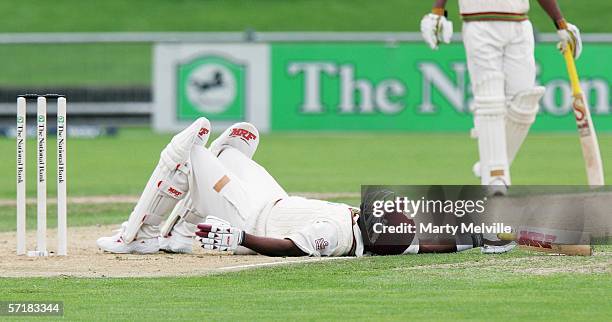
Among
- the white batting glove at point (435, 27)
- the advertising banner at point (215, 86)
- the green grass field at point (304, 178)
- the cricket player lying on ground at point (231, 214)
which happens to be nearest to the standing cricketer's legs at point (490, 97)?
the white batting glove at point (435, 27)

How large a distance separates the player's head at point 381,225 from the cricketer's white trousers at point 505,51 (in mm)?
2859

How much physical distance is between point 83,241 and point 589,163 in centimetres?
401

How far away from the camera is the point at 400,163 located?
1923 centimetres

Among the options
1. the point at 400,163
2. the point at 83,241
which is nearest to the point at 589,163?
the point at 83,241

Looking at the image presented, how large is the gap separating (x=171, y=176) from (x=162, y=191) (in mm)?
121

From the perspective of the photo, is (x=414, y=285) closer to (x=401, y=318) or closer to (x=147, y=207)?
(x=401, y=318)

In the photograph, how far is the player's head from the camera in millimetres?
8609

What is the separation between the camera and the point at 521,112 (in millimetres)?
11500

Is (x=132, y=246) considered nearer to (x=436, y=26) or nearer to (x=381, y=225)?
(x=381, y=225)

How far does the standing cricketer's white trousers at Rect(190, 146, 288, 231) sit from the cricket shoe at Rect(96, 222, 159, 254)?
478 millimetres

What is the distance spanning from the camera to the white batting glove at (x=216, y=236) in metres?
8.15

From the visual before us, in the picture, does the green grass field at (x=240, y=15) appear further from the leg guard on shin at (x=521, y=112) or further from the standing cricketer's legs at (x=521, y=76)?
the standing cricketer's legs at (x=521, y=76)

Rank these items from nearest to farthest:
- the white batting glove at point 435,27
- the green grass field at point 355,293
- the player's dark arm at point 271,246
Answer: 1. the green grass field at point 355,293
2. the player's dark arm at point 271,246
3. the white batting glove at point 435,27

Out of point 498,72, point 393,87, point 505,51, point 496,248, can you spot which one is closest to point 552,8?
point 505,51
